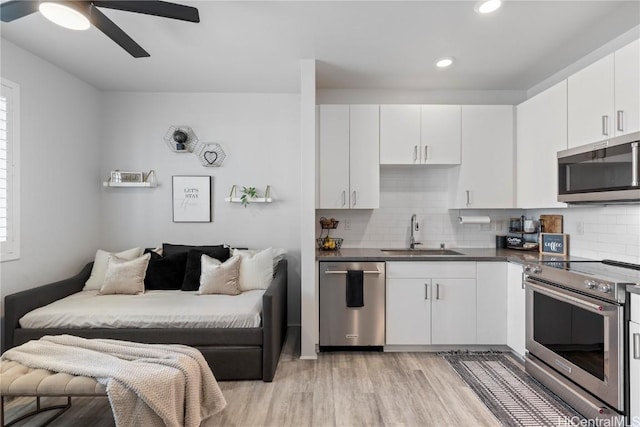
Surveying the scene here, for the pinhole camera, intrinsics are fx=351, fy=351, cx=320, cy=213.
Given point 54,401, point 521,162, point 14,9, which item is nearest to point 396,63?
point 521,162

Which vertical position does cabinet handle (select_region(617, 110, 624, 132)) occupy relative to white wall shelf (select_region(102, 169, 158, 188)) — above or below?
above

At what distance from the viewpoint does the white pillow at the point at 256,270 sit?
3359 mm

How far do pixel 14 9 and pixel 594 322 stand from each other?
3.73m

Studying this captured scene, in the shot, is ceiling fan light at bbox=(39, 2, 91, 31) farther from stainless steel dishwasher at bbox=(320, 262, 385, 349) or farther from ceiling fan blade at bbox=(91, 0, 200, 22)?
stainless steel dishwasher at bbox=(320, 262, 385, 349)

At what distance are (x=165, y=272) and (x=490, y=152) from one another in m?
3.49

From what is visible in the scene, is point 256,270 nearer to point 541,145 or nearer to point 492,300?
point 492,300

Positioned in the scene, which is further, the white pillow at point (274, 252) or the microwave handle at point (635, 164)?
the white pillow at point (274, 252)

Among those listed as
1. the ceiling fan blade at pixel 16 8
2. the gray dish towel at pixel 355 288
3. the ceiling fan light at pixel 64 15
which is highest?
the ceiling fan blade at pixel 16 8

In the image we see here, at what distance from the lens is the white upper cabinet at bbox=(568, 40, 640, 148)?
2232mm

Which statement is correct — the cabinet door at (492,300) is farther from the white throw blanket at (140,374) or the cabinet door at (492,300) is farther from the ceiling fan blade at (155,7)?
the ceiling fan blade at (155,7)

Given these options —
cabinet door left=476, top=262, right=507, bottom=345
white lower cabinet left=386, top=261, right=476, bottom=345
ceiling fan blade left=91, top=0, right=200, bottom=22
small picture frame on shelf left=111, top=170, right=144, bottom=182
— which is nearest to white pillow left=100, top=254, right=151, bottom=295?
small picture frame on shelf left=111, top=170, right=144, bottom=182

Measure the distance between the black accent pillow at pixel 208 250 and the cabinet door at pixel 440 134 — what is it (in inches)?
88.3

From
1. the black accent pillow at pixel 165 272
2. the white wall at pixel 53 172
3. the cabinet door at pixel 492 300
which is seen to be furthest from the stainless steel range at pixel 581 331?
the white wall at pixel 53 172

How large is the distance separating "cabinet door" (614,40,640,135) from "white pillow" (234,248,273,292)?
2.91 metres
